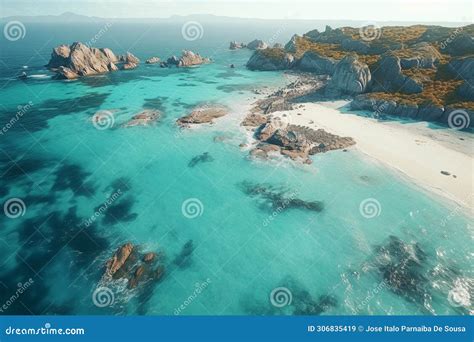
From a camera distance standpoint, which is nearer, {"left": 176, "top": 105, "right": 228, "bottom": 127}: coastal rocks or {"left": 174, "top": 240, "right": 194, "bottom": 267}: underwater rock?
{"left": 174, "top": 240, "right": 194, "bottom": 267}: underwater rock

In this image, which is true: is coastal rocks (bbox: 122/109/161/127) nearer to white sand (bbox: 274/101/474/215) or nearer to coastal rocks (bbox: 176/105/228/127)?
coastal rocks (bbox: 176/105/228/127)

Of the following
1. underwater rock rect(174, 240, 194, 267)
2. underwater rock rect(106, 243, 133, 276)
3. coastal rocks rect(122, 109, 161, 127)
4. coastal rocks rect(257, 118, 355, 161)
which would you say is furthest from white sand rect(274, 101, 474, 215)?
underwater rock rect(106, 243, 133, 276)

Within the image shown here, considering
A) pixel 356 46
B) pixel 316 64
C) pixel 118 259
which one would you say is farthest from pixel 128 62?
pixel 118 259

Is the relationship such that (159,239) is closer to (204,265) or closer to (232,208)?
(204,265)

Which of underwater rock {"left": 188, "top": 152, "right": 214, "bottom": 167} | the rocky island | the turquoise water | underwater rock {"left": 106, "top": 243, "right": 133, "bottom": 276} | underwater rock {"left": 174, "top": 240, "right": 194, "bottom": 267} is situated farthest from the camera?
the rocky island

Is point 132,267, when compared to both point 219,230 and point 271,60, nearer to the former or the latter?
point 219,230

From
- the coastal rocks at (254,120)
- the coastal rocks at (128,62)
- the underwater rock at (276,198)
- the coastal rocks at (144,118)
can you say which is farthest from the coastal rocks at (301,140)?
the coastal rocks at (128,62)

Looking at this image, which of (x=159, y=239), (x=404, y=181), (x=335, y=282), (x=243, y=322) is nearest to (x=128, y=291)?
(x=159, y=239)
